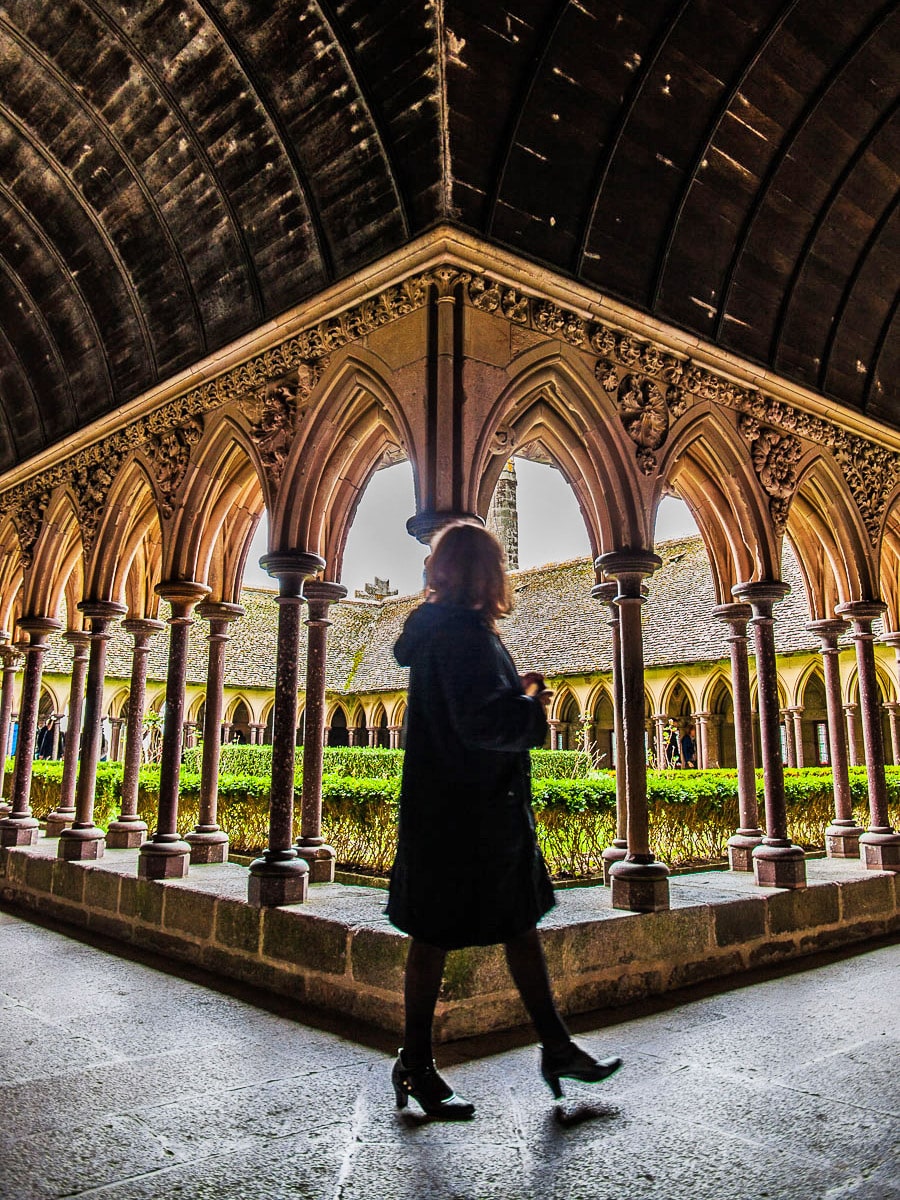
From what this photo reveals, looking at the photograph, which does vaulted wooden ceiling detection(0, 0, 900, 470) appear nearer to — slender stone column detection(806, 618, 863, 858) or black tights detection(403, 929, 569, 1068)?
slender stone column detection(806, 618, 863, 858)

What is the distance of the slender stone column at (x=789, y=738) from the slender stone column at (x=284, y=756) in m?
14.9

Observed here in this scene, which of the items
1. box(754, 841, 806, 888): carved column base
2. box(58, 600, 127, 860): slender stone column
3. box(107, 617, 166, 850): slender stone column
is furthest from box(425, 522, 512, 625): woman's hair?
box(107, 617, 166, 850): slender stone column

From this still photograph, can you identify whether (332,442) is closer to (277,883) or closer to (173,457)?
(173,457)

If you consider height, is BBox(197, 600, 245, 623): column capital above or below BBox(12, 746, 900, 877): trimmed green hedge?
above

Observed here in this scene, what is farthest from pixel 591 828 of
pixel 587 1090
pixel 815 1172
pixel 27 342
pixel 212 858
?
pixel 27 342

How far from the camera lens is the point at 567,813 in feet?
21.7

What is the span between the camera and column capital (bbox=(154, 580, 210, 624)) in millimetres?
5770

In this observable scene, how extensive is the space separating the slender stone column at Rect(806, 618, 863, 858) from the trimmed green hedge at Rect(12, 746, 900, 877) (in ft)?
3.59

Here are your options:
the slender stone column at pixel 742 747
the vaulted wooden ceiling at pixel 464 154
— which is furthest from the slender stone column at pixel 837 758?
the vaulted wooden ceiling at pixel 464 154

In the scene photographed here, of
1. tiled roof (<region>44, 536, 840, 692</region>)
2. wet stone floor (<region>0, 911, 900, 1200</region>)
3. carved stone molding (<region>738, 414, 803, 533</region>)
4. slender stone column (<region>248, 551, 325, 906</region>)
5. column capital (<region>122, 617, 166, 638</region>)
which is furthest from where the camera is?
tiled roof (<region>44, 536, 840, 692</region>)

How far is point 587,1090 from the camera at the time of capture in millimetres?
2715

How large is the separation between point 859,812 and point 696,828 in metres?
2.55

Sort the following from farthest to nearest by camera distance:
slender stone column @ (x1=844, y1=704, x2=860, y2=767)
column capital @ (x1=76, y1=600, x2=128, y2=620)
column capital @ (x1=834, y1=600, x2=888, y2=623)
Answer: slender stone column @ (x1=844, y1=704, x2=860, y2=767) → column capital @ (x1=76, y1=600, x2=128, y2=620) → column capital @ (x1=834, y1=600, x2=888, y2=623)

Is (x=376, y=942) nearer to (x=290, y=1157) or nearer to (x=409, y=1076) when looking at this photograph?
(x=409, y=1076)
